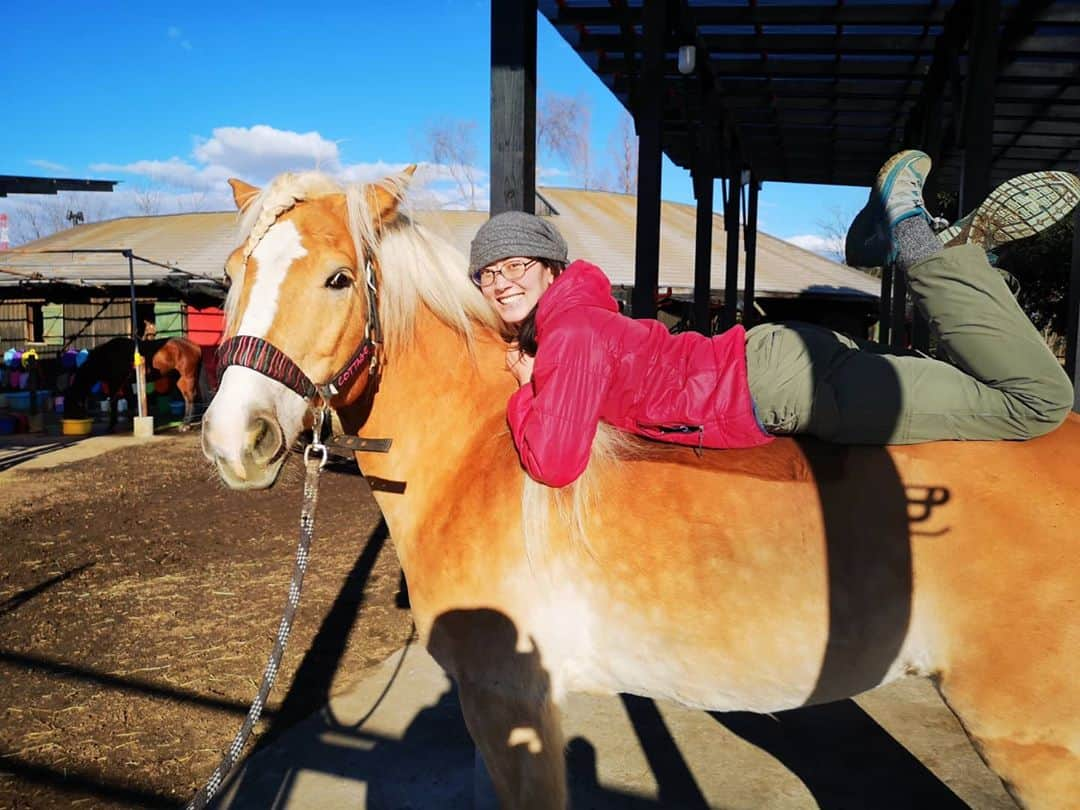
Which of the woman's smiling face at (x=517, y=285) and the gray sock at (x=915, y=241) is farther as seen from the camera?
the woman's smiling face at (x=517, y=285)

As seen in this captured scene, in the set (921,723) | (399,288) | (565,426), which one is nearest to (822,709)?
(921,723)

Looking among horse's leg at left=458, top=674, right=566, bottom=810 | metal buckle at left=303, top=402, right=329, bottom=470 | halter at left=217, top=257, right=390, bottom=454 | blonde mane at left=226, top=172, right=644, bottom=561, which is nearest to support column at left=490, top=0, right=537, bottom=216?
blonde mane at left=226, top=172, right=644, bottom=561

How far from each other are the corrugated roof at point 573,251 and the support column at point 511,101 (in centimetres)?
1634

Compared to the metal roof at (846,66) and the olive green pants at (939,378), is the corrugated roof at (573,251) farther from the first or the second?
the olive green pants at (939,378)

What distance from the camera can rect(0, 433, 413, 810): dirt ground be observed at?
3.20 metres

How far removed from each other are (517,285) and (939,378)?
1.23 metres

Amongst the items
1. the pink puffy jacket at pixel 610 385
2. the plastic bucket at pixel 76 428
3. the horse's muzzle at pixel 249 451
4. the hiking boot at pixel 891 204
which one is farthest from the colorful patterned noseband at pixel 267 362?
the plastic bucket at pixel 76 428

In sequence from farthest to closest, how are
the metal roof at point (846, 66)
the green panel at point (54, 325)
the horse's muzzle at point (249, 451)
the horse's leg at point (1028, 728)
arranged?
the green panel at point (54, 325), the metal roof at point (846, 66), the horse's muzzle at point (249, 451), the horse's leg at point (1028, 728)

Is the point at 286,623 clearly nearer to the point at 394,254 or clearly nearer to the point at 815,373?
the point at 394,254

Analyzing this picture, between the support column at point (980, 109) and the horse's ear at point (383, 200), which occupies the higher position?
the support column at point (980, 109)

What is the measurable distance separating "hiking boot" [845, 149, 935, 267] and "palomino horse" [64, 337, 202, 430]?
14.2 metres

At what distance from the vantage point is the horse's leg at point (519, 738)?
77.2 inches

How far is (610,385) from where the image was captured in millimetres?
1961

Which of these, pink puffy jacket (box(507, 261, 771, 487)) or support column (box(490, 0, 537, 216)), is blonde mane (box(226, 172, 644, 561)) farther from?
support column (box(490, 0, 537, 216))
